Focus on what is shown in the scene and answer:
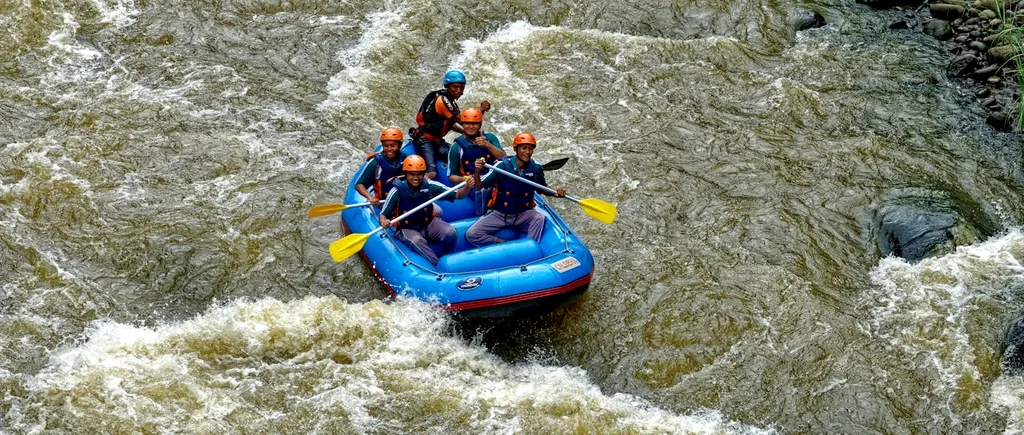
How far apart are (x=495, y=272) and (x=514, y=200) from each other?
2.54ft

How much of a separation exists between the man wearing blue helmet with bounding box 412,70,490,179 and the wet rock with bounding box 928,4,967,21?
6.76m

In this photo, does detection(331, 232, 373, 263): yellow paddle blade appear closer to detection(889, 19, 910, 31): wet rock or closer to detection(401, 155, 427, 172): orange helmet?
detection(401, 155, 427, 172): orange helmet

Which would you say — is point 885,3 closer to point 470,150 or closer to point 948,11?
point 948,11

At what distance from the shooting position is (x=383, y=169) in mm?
8352

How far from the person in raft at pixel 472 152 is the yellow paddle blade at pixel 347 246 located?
1021 mm

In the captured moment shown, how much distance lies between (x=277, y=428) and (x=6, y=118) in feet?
18.5

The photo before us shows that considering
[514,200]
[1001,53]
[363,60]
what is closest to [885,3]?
[1001,53]

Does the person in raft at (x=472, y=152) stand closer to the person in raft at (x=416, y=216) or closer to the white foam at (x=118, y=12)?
the person in raft at (x=416, y=216)

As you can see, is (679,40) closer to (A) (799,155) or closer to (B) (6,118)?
(A) (799,155)

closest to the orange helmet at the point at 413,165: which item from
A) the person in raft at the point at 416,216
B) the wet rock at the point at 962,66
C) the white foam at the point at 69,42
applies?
the person in raft at the point at 416,216

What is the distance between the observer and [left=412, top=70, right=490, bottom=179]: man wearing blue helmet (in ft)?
29.2

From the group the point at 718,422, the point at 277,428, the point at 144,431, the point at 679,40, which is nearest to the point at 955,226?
the point at 718,422

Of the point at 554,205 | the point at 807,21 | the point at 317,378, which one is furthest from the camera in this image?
the point at 807,21

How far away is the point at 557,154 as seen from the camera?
10188mm
